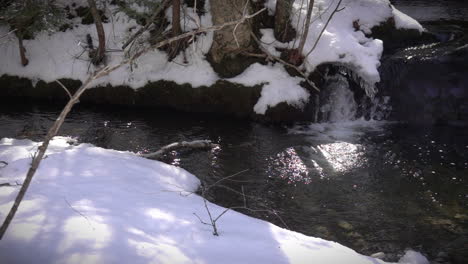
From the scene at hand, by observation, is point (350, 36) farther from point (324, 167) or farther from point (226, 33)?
point (324, 167)

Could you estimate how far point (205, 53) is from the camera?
28.7 ft

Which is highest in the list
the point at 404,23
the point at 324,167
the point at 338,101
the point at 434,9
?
the point at 434,9

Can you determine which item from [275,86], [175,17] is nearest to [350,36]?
[275,86]

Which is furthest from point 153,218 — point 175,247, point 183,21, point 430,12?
point 430,12

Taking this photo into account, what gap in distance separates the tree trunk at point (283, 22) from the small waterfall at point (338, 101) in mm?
1459

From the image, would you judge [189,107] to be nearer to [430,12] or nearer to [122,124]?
[122,124]

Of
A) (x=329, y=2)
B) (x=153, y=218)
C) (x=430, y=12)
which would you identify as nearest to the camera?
(x=153, y=218)

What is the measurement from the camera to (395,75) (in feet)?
27.6

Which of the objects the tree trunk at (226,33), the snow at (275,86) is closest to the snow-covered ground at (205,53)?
the snow at (275,86)

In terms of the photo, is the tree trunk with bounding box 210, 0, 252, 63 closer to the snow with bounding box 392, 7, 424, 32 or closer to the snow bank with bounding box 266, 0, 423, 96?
the snow bank with bounding box 266, 0, 423, 96

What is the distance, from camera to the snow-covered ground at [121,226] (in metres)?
2.58

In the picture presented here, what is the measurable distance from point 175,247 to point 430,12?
1435 cm

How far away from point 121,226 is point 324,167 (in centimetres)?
407

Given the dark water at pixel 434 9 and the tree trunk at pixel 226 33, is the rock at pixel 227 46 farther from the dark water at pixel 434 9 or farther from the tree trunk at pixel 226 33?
the dark water at pixel 434 9
